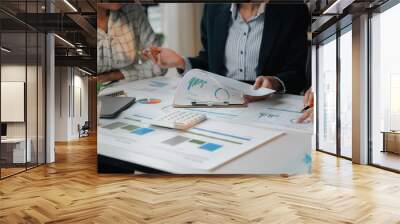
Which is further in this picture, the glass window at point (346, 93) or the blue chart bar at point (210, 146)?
the glass window at point (346, 93)

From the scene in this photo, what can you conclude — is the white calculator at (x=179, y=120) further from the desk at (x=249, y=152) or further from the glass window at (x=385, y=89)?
the glass window at (x=385, y=89)

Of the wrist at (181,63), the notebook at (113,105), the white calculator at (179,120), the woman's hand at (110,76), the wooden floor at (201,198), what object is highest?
the wrist at (181,63)

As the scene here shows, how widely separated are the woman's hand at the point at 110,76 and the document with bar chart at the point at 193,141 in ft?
2.23

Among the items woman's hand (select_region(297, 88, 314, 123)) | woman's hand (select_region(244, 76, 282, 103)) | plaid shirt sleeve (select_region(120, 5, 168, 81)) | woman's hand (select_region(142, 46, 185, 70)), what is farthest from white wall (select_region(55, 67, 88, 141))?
woman's hand (select_region(297, 88, 314, 123))

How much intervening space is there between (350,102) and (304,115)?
2666 millimetres

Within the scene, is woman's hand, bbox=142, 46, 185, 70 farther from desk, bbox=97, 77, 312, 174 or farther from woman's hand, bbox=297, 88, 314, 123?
woman's hand, bbox=297, 88, 314, 123

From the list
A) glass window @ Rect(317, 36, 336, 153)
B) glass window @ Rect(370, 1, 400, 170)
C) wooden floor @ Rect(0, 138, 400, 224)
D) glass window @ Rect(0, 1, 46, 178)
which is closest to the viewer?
wooden floor @ Rect(0, 138, 400, 224)

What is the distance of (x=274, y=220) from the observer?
3.73 meters

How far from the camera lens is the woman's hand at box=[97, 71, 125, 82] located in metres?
6.25

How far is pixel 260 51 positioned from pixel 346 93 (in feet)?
11.1

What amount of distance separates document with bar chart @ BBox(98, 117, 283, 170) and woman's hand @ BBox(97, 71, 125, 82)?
0.68 metres

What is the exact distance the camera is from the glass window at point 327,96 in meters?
9.56

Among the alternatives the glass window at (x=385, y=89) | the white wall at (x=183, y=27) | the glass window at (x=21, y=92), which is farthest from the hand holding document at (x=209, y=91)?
the glass window at (x=21, y=92)

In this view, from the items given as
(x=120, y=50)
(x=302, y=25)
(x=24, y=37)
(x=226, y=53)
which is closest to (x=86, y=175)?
(x=120, y=50)
